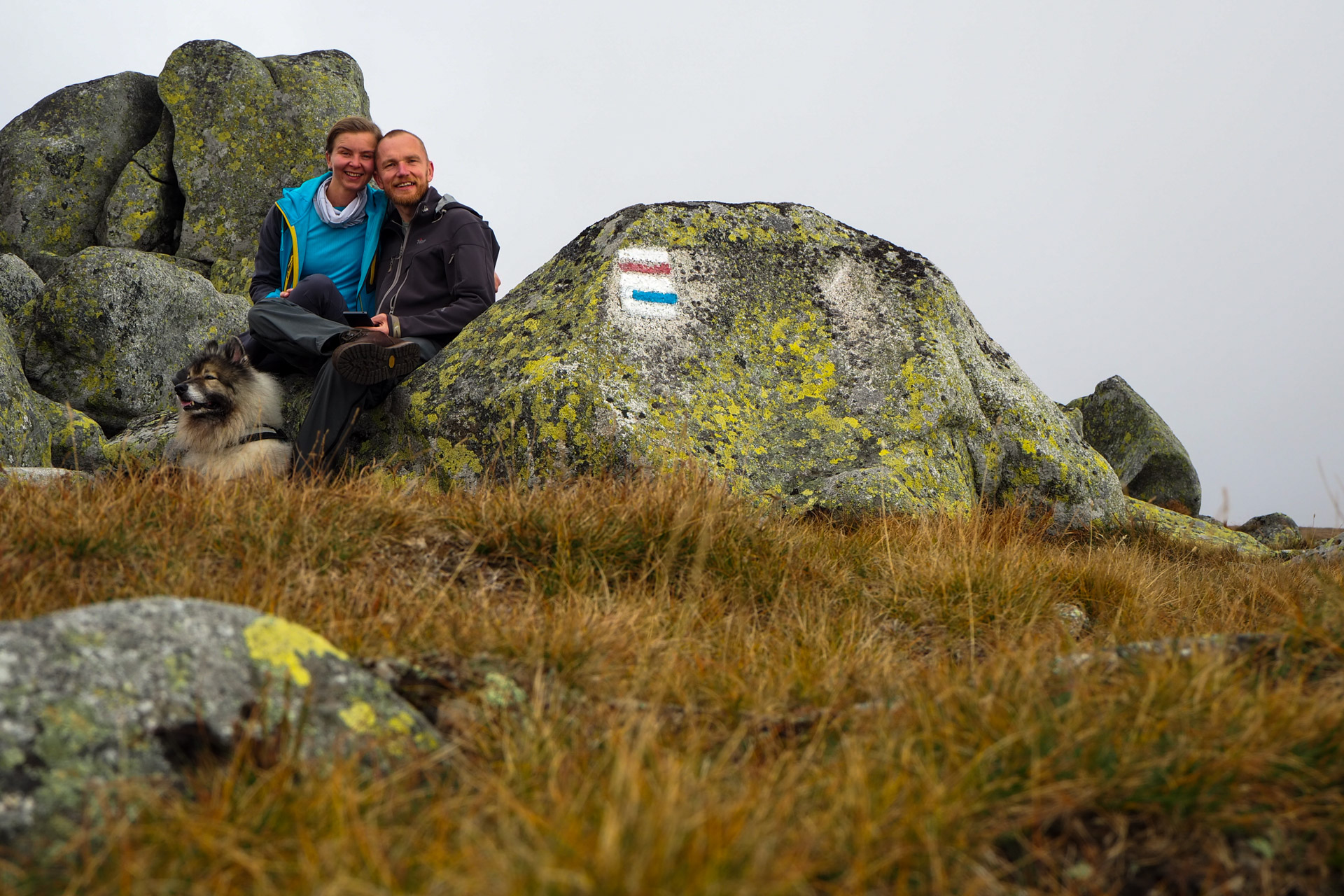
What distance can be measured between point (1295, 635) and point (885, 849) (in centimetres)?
205

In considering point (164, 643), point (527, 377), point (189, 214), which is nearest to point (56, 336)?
point (189, 214)

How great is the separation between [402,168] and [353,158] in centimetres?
62

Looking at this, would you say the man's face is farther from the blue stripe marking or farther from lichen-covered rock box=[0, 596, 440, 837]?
lichen-covered rock box=[0, 596, 440, 837]

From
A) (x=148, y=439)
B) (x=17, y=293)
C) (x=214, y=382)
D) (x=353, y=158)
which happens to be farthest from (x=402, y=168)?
(x=17, y=293)

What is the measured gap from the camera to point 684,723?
2.78 metres

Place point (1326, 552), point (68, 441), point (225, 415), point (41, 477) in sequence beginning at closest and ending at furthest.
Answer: point (41, 477) < point (225, 415) < point (1326, 552) < point (68, 441)

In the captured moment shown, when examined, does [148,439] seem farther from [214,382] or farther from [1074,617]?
[1074,617]

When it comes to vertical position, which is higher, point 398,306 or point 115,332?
point 398,306

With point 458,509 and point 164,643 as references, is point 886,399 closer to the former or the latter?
point 458,509

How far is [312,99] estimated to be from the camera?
70.6ft

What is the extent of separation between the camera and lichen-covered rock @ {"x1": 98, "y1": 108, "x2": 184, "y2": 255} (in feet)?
68.8

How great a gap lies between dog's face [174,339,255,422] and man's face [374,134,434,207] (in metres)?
1.94

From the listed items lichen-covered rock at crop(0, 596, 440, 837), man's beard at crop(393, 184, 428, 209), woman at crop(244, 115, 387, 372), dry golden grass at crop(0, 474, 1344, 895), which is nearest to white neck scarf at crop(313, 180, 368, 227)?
woman at crop(244, 115, 387, 372)

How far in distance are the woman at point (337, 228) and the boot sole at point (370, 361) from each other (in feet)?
4.56
